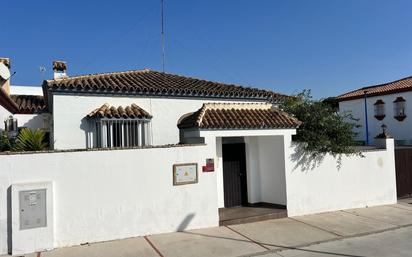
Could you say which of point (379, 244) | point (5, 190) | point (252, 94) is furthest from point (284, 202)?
point (5, 190)

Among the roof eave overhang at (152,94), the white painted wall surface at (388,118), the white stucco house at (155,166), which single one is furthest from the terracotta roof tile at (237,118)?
the white painted wall surface at (388,118)

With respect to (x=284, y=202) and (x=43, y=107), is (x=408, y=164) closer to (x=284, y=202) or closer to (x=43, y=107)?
(x=284, y=202)

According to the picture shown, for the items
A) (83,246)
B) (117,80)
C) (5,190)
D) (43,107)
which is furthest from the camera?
(43,107)

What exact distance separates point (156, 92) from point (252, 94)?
12.4ft

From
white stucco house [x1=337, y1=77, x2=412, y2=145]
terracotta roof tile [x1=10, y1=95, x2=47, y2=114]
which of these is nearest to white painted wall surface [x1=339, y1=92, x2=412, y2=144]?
white stucco house [x1=337, y1=77, x2=412, y2=145]

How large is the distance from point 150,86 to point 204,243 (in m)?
5.92

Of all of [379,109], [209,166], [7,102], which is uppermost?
[379,109]

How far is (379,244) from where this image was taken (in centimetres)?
812

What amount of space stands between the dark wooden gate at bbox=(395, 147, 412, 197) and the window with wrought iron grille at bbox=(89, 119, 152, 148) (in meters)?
9.82

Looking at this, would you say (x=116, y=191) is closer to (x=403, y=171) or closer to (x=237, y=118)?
(x=237, y=118)

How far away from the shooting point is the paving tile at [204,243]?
7.59 metres

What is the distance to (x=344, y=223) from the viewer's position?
10.1 metres

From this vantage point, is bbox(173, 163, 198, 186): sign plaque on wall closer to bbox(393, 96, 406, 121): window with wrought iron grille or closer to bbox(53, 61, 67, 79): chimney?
bbox(53, 61, 67, 79): chimney

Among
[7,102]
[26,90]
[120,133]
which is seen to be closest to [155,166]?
[120,133]
